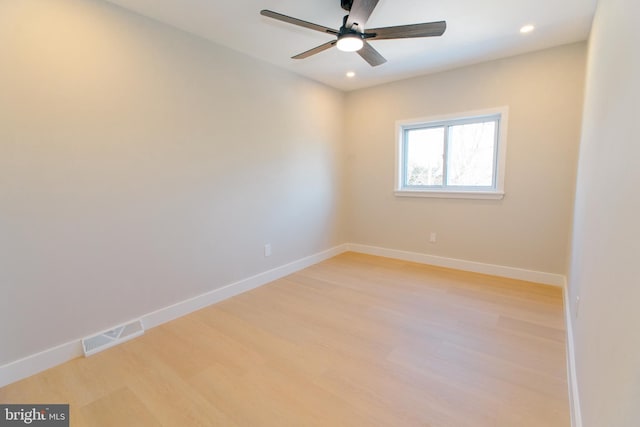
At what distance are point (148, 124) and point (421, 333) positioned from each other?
8.67 feet

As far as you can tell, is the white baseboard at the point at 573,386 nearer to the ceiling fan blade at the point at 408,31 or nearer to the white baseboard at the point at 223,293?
the ceiling fan blade at the point at 408,31

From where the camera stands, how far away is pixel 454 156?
11.8 ft

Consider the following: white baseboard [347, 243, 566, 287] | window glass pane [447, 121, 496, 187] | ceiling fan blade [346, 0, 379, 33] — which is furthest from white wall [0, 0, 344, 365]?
window glass pane [447, 121, 496, 187]

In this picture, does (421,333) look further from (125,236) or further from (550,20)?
(550,20)

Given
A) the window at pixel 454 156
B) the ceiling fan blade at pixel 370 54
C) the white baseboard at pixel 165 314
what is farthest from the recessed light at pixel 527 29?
the white baseboard at pixel 165 314

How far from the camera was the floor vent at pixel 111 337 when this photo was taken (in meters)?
1.98

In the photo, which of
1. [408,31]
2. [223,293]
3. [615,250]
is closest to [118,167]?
[223,293]

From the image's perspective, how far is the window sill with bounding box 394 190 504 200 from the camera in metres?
3.23

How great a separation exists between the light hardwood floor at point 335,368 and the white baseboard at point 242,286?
7 cm

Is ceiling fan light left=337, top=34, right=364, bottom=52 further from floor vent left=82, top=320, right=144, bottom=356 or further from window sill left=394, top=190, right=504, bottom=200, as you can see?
floor vent left=82, top=320, right=144, bottom=356

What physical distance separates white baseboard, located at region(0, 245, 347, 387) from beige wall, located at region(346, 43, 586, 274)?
4.49ft

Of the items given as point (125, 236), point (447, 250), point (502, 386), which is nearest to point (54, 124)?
point (125, 236)

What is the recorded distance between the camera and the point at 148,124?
7.32 ft

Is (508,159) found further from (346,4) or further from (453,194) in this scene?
(346,4)
